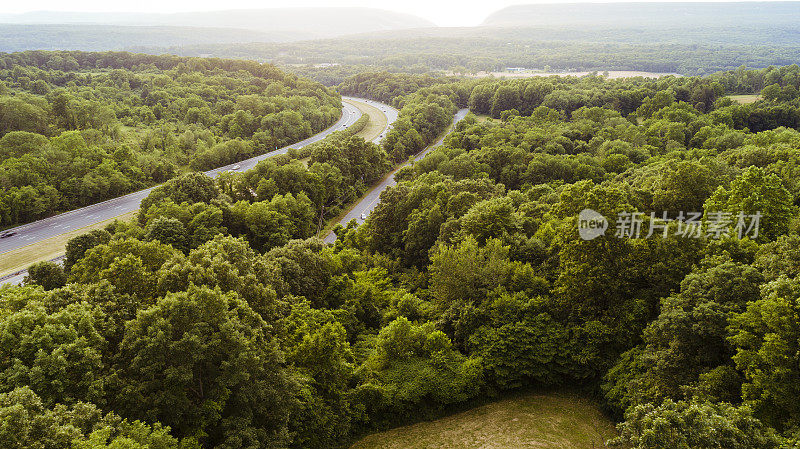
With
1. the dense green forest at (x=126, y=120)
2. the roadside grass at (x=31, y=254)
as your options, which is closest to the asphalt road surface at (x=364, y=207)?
the dense green forest at (x=126, y=120)

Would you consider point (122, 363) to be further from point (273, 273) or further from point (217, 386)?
point (273, 273)

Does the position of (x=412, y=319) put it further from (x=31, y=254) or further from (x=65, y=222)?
(x=65, y=222)

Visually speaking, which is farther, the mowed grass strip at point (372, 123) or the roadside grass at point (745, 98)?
the mowed grass strip at point (372, 123)

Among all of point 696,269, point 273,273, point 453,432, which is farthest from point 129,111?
point 696,269

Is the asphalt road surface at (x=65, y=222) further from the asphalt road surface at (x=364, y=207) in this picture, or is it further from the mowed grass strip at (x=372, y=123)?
the mowed grass strip at (x=372, y=123)

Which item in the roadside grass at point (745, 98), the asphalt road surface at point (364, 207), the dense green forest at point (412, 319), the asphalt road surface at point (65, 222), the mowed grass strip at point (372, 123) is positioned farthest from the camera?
the mowed grass strip at point (372, 123)

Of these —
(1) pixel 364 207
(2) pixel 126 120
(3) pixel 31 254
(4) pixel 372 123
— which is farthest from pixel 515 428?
(4) pixel 372 123
